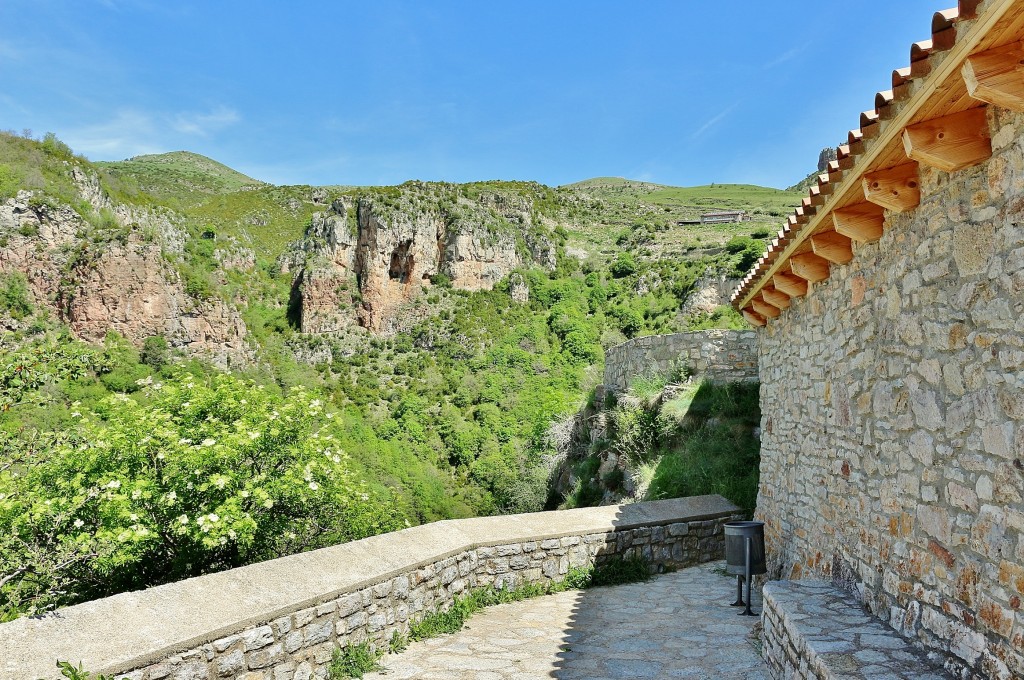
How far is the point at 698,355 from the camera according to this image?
45.6ft

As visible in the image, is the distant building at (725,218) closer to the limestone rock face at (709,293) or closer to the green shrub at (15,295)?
the limestone rock face at (709,293)

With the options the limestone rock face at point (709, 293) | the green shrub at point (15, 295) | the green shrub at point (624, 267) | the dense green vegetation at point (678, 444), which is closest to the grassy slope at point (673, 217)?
the green shrub at point (624, 267)

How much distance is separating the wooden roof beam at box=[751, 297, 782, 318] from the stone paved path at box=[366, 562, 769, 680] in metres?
2.88

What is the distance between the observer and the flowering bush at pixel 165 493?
5129 millimetres

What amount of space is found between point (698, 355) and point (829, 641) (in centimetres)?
1105

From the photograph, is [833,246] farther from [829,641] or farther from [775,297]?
[829,641]

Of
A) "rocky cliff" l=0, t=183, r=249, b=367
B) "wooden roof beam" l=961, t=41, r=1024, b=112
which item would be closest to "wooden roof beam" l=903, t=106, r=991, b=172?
"wooden roof beam" l=961, t=41, r=1024, b=112

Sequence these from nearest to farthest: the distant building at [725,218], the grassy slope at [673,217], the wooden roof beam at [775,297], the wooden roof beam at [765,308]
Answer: the wooden roof beam at [775,297]
the wooden roof beam at [765,308]
the grassy slope at [673,217]
the distant building at [725,218]

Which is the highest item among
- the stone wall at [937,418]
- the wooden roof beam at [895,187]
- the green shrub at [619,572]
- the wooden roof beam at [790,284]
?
the wooden roof beam at [895,187]

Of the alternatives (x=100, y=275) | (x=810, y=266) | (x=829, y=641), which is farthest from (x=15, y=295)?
(x=829, y=641)

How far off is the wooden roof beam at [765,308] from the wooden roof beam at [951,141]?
3.64 m

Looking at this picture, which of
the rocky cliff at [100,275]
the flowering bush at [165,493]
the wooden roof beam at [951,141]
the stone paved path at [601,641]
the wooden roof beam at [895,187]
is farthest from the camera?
the rocky cliff at [100,275]

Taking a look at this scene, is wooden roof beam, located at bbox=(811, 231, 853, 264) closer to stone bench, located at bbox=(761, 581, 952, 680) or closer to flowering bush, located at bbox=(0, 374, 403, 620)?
stone bench, located at bbox=(761, 581, 952, 680)

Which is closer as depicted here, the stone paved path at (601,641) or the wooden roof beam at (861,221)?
the wooden roof beam at (861,221)
